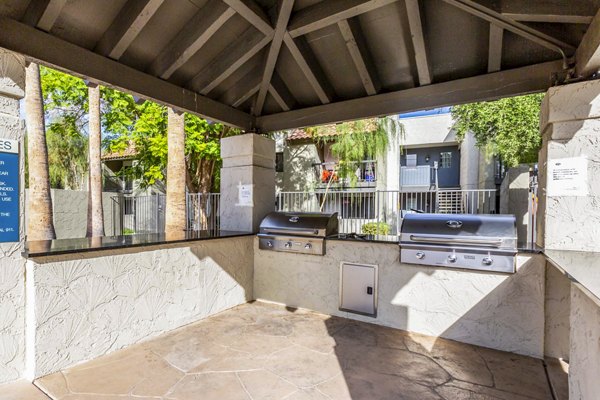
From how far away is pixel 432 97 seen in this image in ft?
10.8

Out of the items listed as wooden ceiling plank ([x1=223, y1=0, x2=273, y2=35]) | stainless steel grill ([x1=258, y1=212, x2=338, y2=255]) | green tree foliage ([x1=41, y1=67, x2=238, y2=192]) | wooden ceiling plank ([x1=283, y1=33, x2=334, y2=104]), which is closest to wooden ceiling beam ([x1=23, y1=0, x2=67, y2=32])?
wooden ceiling plank ([x1=223, y1=0, x2=273, y2=35])

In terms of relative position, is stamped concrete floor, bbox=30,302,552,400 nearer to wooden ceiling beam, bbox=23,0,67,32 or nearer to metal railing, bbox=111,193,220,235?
wooden ceiling beam, bbox=23,0,67,32

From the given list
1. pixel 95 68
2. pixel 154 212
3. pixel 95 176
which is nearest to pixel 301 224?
pixel 95 68

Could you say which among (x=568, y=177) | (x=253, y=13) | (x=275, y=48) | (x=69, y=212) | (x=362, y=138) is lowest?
(x=69, y=212)

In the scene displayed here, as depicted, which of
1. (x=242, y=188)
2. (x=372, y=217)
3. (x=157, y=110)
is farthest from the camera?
(x=372, y=217)

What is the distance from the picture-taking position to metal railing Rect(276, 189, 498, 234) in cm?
859

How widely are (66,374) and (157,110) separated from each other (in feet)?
27.1

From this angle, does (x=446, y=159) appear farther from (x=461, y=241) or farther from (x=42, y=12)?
(x=42, y=12)

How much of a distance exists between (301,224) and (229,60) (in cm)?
201

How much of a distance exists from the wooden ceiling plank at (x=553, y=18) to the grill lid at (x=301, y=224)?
255 centimetres

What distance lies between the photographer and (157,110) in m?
9.20

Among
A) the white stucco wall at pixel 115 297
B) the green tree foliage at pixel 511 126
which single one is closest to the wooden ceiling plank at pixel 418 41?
the white stucco wall at pixel 115 297

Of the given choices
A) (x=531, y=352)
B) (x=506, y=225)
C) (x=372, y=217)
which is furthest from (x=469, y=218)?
(x=372, y=217)

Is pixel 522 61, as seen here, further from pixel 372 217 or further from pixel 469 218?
pixel 372 217
